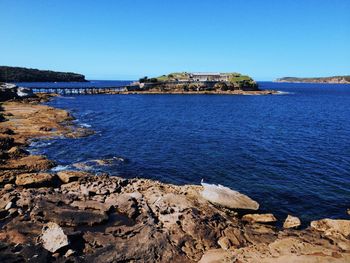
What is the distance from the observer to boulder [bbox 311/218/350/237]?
23.6 meters

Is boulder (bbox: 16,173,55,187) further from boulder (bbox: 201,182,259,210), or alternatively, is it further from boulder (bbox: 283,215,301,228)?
boulder (bbox: 283,215,301,228)

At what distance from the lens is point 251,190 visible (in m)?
32.7

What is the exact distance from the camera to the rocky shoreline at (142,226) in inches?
777

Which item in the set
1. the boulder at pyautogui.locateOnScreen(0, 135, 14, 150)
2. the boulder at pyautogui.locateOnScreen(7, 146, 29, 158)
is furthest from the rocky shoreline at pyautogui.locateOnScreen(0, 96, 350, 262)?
the boulder at pyautogui.locateOnScreen(0, 135, 14, 150)

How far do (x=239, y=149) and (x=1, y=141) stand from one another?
110ft

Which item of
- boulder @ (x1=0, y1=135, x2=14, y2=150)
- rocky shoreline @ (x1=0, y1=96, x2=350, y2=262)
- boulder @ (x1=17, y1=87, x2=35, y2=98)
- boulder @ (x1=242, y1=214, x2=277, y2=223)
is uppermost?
boulder @ (x1=17, y1=87, x2=35, y2=98)

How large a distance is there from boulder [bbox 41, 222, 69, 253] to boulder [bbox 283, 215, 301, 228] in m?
15.9

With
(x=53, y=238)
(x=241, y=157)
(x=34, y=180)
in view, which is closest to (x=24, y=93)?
(x=241, y=157)

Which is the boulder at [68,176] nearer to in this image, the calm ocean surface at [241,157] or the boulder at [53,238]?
the calm ocean surface at [241,157]

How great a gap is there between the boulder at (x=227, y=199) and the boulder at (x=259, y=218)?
2.48ft

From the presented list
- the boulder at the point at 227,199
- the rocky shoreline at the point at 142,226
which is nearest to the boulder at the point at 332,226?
the rocky shoreline at the point at 142,226

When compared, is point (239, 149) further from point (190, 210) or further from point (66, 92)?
point (66, 92)

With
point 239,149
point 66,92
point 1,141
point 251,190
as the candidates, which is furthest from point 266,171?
point 66,92

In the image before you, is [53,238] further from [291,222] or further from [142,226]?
[291,222]
